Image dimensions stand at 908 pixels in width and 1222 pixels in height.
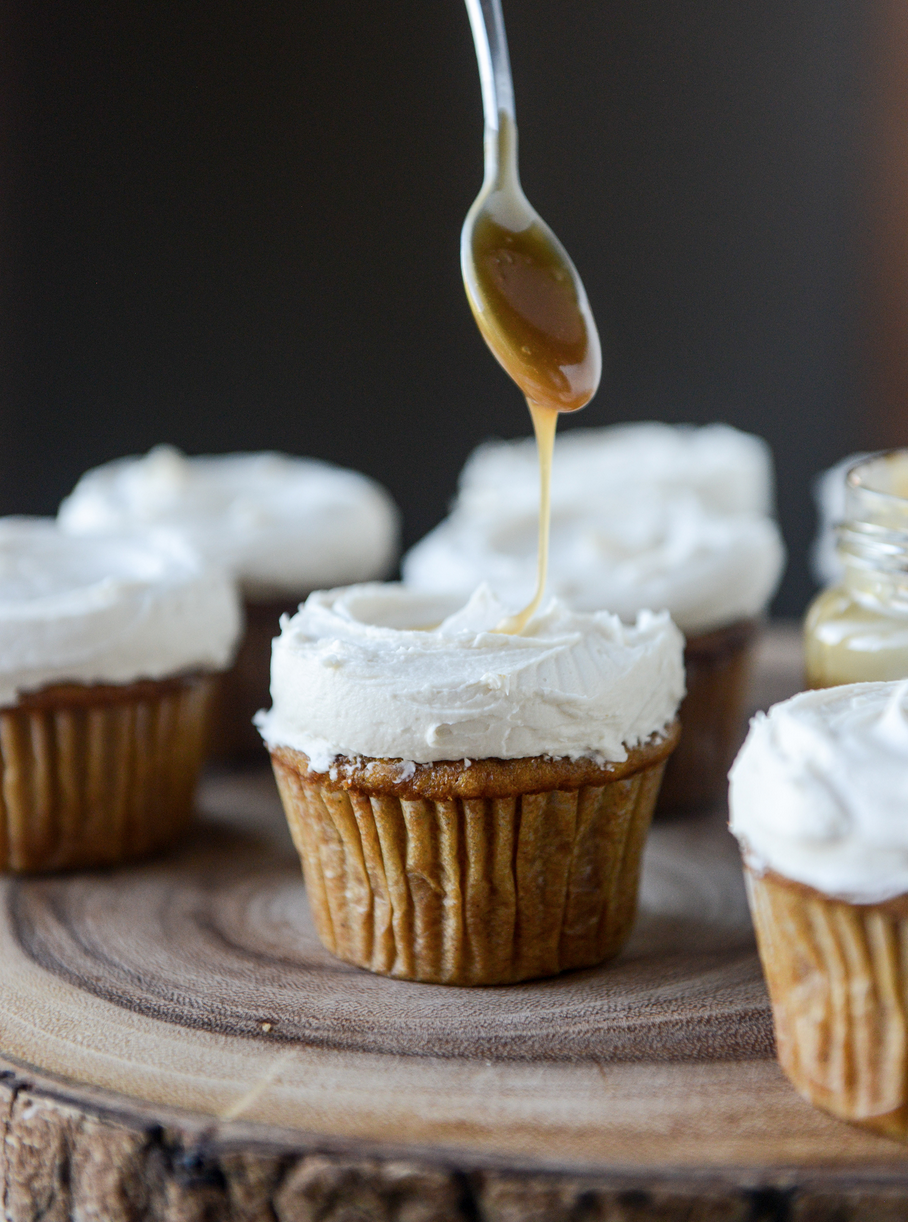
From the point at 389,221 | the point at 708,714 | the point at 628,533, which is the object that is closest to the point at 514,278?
the point at 628,533

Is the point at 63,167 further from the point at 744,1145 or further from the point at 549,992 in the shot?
the point at 744,1145

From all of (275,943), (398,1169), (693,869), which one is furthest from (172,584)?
(398,1169)

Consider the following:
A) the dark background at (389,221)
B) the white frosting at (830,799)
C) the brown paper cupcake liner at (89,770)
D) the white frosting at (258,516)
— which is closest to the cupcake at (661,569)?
the white frosting at (258,516)

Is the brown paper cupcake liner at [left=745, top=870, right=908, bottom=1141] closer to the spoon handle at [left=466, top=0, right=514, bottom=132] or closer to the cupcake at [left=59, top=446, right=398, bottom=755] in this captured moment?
the spoon handle at [left=466, top=0, right=514, bottom=132]

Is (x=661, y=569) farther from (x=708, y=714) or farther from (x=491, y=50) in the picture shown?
(x=491, y=50)

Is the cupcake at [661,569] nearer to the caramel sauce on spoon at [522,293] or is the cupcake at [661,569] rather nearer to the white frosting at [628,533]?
the white frosting at [628,533]
